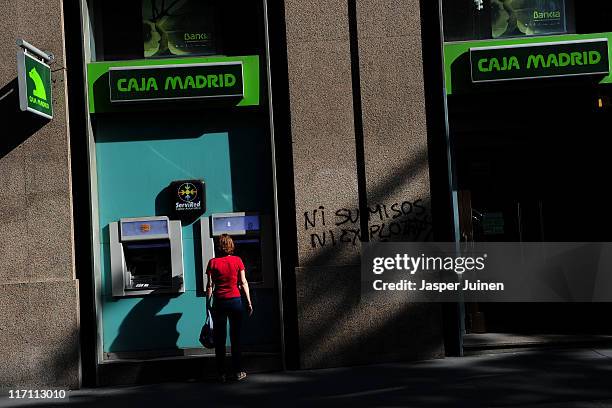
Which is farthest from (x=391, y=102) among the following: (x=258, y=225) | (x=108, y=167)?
(x=108, y=167)

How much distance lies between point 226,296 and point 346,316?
151 centimetres

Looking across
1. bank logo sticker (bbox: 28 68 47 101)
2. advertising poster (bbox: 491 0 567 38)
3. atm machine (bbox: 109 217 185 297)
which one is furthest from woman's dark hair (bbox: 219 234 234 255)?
advertising poster (bbox: 491 0 567 38)

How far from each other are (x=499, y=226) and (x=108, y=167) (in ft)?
17.0

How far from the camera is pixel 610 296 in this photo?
10.5 meters

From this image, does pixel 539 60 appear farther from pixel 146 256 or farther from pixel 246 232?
pixel 146 256

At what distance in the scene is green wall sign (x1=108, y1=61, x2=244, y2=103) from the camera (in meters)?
9.49

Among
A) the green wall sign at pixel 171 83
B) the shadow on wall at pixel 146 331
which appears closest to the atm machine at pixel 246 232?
the shadow on wall at pixel 146 331

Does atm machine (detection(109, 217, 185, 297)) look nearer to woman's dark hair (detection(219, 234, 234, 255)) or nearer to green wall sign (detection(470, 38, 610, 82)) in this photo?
woman's dark hair (detection(219, 234, 234, 255))

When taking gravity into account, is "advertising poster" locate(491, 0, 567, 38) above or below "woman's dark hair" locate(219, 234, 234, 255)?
above

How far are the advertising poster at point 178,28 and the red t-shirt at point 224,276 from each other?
2.84m

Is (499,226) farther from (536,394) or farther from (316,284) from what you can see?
(536,394)

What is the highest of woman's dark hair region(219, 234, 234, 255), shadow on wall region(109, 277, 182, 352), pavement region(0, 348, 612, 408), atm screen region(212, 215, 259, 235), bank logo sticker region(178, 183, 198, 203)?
bank logo sticker region(178, 183, 198, 203)

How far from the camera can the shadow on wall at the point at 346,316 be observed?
939 cm

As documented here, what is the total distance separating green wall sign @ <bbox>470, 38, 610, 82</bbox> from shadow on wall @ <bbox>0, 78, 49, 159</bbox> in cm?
516
